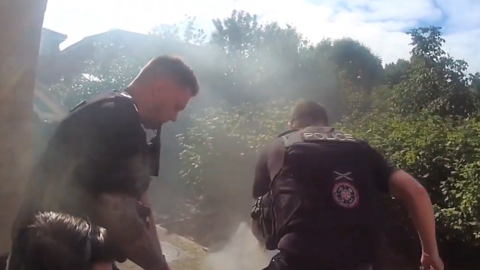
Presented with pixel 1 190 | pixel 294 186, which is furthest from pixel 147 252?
pixel 1 190

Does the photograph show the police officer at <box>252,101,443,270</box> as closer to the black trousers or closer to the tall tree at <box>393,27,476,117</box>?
the black trousers

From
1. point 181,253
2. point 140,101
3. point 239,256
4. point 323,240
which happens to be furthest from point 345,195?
point 181,253

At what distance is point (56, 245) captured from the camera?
64.7 inches

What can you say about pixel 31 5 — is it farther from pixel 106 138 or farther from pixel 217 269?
pixel 217 269

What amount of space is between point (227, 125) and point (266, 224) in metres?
5.52

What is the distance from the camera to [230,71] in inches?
725

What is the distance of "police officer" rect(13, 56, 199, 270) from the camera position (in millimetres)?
2004

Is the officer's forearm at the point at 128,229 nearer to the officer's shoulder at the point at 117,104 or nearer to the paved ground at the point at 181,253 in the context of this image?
the officer's shoulder at the point at 117,104

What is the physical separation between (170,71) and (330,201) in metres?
0.95

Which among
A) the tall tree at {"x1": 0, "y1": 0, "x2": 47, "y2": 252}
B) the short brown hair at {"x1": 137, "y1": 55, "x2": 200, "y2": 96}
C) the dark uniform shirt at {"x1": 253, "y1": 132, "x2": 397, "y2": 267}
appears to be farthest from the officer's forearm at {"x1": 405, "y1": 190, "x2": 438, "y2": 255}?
the tall tree at {"x1": 0, "y1": 0, "x2": 47, "y2": 252}

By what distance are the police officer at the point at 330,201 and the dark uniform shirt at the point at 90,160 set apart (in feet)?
2.26

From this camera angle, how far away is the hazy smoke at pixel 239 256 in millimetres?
5348

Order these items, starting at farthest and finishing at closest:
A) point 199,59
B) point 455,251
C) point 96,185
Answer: point 199,59, point 455,251, point 96,185

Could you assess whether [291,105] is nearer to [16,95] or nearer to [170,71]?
[16,95]
